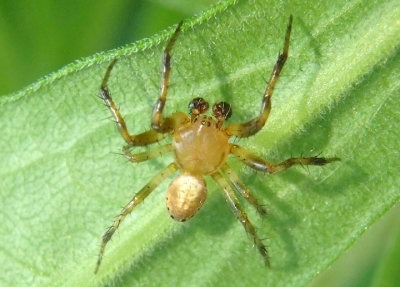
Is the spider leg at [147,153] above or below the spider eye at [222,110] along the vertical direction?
above

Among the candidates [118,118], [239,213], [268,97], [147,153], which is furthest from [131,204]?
[268,97]

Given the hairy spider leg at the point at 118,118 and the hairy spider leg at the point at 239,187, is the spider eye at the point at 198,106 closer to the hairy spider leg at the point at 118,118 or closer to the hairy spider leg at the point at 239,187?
the hairy spider leg at the point at 118,118

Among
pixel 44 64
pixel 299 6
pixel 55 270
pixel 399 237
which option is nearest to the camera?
pixel 299 6

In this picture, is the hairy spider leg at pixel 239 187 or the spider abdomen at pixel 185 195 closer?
the spider abdomen at pixel 185 195

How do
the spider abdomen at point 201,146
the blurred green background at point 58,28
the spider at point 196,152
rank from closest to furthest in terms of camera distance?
the spider at point 196,152 → the spider abdomen at point 201,146 → the blurred green background at point 58,28

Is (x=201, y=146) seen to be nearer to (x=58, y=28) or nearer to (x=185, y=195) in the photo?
(x=185, y=195)

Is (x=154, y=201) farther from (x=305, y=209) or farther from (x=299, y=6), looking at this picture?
(x=299, y=6)

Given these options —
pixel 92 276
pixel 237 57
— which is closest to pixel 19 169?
pixel 92 276

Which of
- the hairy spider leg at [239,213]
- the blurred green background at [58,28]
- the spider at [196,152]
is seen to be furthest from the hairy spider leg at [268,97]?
the blurred green background at [58,28]
